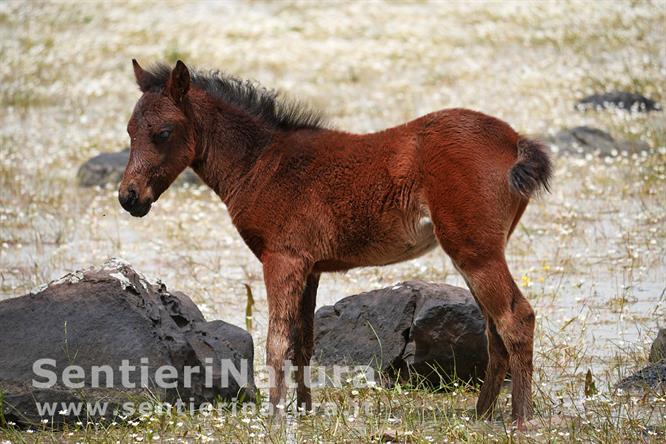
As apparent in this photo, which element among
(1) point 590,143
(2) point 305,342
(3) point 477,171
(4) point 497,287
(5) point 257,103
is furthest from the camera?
(1) point 590,143

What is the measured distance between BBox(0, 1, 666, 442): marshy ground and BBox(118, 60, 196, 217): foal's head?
130 cm

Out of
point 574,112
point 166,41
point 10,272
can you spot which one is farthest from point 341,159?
point 166,41

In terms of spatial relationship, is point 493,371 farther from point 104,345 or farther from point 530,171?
point 104,345

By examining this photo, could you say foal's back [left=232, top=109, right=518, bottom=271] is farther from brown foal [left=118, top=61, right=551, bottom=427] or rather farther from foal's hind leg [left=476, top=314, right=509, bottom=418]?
foal's hind leg [left=476, top=314, right=509, bottom=418]

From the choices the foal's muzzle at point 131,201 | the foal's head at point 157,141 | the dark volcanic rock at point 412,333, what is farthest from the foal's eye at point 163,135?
the dark volcanic rock at point 412,333

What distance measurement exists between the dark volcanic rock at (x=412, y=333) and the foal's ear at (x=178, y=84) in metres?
1.94

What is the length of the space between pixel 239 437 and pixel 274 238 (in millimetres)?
1185

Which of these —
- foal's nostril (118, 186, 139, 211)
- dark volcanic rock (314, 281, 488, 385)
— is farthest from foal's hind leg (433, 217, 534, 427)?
foal's nostril (118, 186, 139, 211)

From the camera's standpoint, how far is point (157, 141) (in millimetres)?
6109

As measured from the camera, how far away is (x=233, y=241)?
36.5 feet

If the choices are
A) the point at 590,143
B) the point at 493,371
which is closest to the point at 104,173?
the point at 590,143

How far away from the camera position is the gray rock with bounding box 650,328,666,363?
663cm

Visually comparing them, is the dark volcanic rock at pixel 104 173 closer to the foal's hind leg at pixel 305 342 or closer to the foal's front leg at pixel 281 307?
the foal's hind leg at pixel 305 342

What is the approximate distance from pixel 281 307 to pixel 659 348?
2.52m
